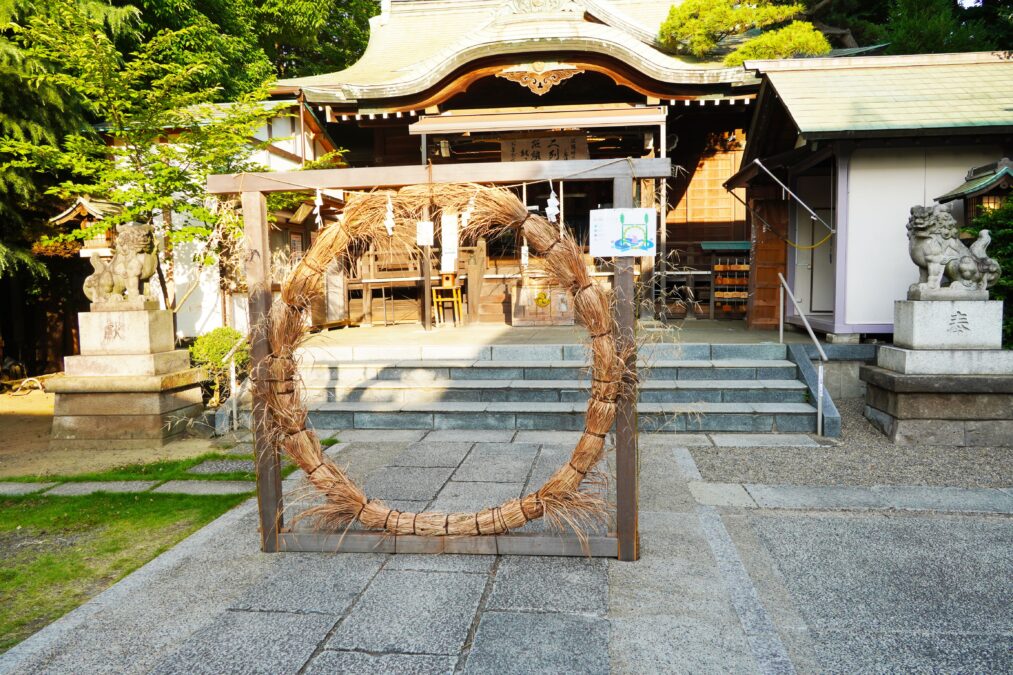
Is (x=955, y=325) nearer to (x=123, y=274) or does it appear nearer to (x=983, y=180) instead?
(x=983, y=180)

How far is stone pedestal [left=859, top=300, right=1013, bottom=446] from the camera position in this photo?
20.8 ft

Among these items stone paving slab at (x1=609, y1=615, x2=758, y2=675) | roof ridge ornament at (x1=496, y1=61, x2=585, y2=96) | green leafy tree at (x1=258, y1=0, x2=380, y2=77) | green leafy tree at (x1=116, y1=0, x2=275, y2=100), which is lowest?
stone paving slab at (x1=609, y1=615, x2=758, y2=675)

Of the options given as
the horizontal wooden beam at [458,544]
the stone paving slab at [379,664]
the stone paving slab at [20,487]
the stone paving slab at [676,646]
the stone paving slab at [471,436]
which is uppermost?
the horizontal wooden beam at [458,544]

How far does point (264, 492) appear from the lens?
393 centimetres

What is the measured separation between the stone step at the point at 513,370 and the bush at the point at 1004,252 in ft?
7.56

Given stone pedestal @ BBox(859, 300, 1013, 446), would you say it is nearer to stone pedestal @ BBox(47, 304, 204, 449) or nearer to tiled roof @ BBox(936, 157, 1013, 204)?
tiled roof @ BBox(936, 157, 1013, 204)

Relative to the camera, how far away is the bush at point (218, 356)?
8.38m

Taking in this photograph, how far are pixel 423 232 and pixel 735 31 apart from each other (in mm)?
11715

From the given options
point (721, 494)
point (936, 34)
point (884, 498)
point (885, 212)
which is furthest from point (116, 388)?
point (936, 34)

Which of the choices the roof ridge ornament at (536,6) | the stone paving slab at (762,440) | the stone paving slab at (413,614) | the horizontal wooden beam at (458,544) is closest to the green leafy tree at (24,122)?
the roof ridge ornament at (536,6)

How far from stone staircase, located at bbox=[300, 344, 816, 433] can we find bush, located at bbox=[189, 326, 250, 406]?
0.91 m

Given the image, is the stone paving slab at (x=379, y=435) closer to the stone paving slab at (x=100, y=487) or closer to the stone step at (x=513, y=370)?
the stone step at (x=513, y=370)

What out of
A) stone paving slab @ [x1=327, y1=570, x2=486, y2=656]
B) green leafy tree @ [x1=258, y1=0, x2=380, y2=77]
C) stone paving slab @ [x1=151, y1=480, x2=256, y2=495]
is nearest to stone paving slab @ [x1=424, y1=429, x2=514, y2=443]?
stone paving slab @ [x1=151, y1=480, x2=256, y2=495]

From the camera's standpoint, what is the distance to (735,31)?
41.8 feet
